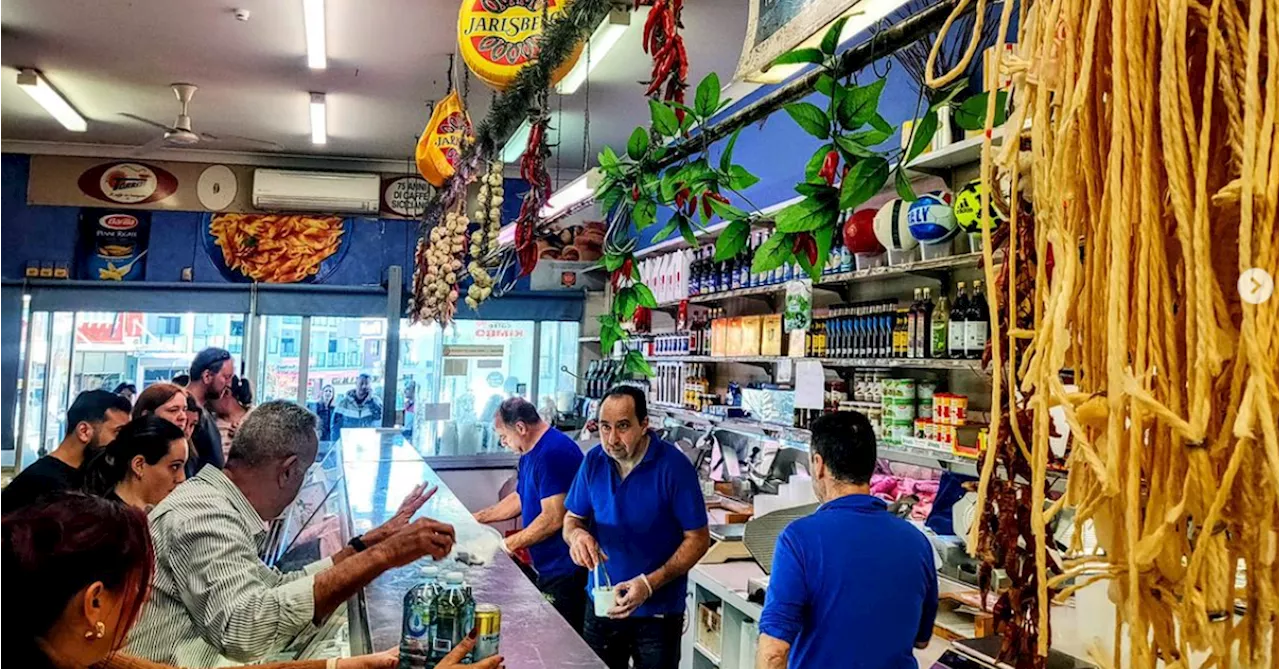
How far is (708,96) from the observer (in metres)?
1.88

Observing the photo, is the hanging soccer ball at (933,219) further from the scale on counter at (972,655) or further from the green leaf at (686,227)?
the scale on counter at (972,655)

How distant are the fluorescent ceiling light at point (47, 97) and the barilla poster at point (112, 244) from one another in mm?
1420

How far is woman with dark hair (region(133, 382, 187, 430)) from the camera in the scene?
4.00 metres

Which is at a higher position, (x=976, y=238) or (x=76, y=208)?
(x=76, y=208)

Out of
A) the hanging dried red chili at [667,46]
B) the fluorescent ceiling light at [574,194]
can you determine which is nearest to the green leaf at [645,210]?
the hanging dried red chili at [667,46]

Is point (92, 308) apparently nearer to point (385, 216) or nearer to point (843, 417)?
point (385, 216)

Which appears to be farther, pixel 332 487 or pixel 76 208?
pixel 76 208

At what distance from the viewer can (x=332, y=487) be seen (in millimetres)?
3877

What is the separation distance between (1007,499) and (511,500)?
4.20m

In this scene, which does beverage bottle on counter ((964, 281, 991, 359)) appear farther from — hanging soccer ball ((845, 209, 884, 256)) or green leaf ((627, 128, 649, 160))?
green leaf ((627, 128, 649, 160))

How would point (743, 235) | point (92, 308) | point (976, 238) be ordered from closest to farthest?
1. point (743, 235)
2. point (976, 238)
3. point (92, 308)

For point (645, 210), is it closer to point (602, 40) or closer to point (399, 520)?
point (399, 520)

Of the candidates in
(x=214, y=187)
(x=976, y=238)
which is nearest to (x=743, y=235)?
(x=976, y=238)

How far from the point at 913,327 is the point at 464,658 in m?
2.73
